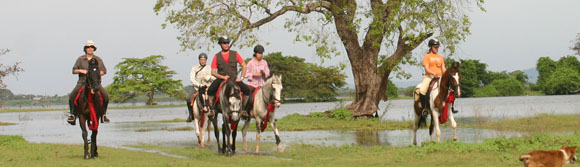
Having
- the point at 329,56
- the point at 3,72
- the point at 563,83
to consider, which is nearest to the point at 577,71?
the point at 563,83

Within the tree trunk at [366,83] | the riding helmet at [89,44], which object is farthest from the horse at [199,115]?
the tree trunk at [366,83]

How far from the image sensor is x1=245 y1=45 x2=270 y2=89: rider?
14.8 m

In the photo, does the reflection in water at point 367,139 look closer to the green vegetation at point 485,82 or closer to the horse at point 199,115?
the horse at point 199,115

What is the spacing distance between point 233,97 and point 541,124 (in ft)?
41.4

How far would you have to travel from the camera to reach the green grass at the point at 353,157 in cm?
1184

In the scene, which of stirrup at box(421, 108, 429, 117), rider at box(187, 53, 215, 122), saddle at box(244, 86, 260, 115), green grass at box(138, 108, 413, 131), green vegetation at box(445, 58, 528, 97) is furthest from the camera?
green vegetation at box(445, 58, 528, 97)

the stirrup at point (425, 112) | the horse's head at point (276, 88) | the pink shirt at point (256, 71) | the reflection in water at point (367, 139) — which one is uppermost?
the pink shirt at point (256, 71)

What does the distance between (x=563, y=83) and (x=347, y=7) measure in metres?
75.8

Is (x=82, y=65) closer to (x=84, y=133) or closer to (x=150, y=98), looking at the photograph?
(x=84, y=133)

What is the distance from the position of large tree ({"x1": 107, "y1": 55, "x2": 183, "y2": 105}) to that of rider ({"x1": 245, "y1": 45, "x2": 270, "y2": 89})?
87.3 meters

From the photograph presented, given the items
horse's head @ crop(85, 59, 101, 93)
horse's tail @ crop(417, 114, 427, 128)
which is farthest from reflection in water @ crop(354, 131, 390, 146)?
horse's head @ crop(85, 59, 101, 93)

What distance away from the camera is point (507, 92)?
112 metres

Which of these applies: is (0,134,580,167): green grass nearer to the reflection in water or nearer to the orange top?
the orange top

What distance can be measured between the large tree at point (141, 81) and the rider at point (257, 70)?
3439 inches
